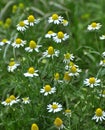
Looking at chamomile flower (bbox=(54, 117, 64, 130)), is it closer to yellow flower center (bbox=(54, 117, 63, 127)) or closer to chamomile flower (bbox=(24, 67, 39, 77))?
yellow flower center (bbox=(54, 117, 63, 127))

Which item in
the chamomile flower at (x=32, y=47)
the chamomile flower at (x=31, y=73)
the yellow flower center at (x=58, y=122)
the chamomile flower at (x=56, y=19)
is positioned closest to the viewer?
the yellow flower center at (x=58, y=122)

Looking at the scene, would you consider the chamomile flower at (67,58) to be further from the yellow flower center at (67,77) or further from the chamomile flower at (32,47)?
the chamomile flower at (32,47)

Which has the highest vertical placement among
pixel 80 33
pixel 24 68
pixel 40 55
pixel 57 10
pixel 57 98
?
pixel 57 10

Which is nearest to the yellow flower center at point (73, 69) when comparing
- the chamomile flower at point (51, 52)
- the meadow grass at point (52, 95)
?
the meadow grass at point (52, 95)

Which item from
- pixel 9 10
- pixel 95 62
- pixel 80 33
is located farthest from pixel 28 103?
pixel 9 10

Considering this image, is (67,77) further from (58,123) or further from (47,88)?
(58,123)

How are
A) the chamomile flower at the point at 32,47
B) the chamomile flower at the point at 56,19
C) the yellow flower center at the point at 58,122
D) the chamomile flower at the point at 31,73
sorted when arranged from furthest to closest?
the chamomile flower at the point at 56,19 < the chamomile flower at the point at 32,47 < the chamomile flower at the point at 31,73 < the yellow flower center at the point at 58,122

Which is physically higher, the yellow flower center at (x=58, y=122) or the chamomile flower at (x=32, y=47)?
the chamomile flower at (x=32, y=47)

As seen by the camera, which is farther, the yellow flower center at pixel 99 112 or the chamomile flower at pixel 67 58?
the chamomile flower at pixel 67 58

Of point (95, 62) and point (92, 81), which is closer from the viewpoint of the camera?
point (92, 81)

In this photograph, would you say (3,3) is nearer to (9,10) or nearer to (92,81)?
(9,10)

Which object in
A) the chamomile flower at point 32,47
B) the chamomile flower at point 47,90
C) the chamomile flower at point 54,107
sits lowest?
the chamomile flower at point 54,107
